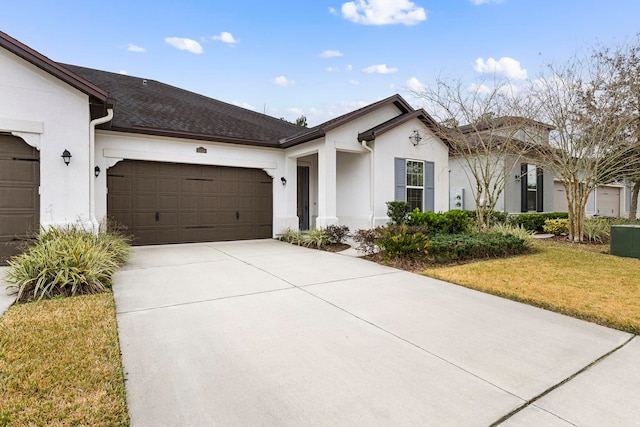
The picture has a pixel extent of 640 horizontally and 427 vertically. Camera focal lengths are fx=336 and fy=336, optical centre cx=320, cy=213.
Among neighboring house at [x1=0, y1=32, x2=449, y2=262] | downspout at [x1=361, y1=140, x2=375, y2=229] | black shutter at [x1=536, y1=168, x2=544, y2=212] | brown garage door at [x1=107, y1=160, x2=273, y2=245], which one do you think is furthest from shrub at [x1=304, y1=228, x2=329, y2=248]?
black shutter at [x1=536, y1=168, x2=544, y2=212]

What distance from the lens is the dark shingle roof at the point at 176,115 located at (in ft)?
32.7

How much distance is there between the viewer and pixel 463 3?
38.1ft

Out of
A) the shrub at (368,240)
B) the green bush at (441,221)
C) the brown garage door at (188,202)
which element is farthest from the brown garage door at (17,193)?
the green bush at (441,221)

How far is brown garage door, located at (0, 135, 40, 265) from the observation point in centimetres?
714

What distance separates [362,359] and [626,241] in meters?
8.98

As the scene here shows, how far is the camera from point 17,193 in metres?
7.25

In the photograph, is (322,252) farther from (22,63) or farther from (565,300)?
(22,63)

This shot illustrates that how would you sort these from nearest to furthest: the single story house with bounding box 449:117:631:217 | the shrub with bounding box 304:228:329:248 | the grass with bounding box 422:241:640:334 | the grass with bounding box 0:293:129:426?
the grass with bounding box 0:293:129:426 → the grass with bounding box 422:241:640:334 → the shrub with bounding box 304:228:329:248 → the single story house with bounding box 449:117:631:217

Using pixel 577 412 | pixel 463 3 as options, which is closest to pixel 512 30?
pixel 463 3

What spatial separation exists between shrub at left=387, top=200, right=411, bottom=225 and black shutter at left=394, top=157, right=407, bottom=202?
63 centimetres

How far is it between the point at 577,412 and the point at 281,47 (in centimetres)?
1642

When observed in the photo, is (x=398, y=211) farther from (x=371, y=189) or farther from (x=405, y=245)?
(x=405, y=245)

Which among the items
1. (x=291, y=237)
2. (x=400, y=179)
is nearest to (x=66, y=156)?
(x=291, y=237)

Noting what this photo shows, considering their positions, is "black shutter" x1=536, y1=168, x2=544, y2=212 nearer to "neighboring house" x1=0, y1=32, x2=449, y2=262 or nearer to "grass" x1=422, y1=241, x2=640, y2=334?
"neighboring house" x1=0, y1=32, x2=449, y2=262
